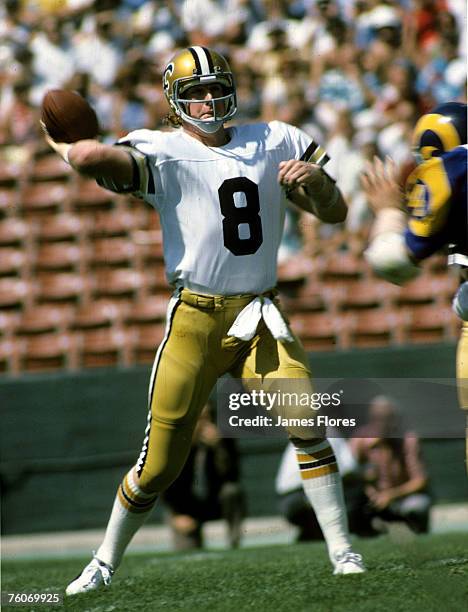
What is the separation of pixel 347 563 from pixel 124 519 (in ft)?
2.60

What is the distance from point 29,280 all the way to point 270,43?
2.55 meters

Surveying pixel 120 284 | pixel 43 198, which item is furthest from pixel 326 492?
pixel 43 198

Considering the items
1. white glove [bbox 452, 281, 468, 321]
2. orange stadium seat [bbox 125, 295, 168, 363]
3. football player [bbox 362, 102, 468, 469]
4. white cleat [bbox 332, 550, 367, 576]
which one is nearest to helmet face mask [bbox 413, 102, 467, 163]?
football player [bbox 362, 102, 468, 469]

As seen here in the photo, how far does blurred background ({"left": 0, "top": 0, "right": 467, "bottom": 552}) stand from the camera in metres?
7.58

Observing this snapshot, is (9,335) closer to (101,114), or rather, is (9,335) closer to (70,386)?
(70,386)

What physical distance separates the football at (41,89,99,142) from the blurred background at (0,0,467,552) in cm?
323

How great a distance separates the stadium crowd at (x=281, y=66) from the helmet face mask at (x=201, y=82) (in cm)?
351

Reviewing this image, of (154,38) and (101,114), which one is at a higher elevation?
(154,38)

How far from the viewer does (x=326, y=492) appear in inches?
147

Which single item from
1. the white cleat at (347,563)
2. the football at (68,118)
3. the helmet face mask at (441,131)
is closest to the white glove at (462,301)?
the helmet face mask at (441,131)

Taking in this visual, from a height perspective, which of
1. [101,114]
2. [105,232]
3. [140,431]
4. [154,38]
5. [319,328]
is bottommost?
[140,431]

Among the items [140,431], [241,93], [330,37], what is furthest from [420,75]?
[140,431]

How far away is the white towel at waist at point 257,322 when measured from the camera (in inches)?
146

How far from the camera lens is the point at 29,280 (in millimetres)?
8289
